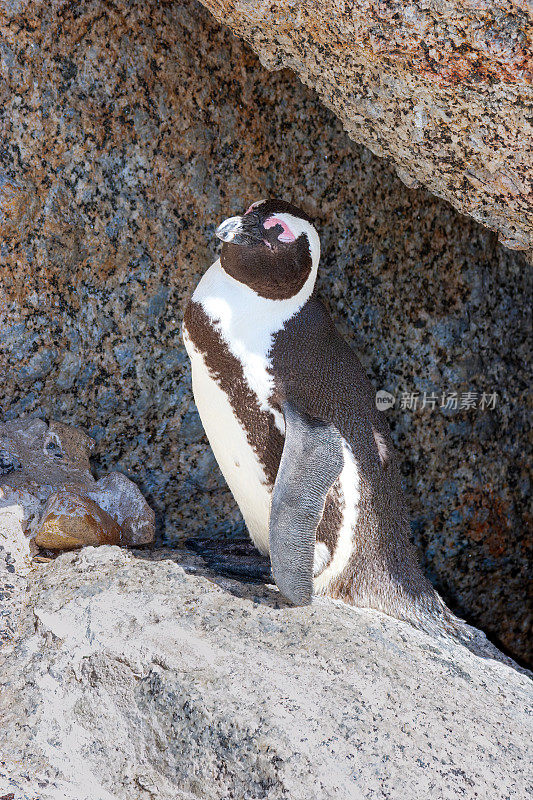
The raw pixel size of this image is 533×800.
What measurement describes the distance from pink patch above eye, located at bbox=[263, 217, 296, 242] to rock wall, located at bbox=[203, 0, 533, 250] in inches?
12.3

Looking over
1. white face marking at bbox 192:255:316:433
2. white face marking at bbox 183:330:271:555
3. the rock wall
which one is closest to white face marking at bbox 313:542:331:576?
white face marking at bbox 183:330:271:555

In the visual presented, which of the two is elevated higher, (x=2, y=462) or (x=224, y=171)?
(x=224, y=171)

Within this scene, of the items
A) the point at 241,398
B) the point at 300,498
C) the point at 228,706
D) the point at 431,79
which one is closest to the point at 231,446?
the point at 241,398

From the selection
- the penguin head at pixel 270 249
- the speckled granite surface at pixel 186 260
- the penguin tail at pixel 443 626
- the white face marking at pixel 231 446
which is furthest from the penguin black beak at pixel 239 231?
the penguin tail at pixel 443 626

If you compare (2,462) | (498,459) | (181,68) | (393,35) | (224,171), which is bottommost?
(2,462)

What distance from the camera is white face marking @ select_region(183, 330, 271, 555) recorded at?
2035 mm

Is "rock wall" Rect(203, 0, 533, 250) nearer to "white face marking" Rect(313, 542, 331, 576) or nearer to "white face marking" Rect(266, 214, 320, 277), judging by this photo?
"white face marking" Rect(266, 214, 320, 277)

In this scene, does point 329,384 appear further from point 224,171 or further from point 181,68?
point 181,68

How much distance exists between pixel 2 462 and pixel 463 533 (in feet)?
5.34

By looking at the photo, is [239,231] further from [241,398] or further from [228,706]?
[228,706]

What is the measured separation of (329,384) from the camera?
2.05m

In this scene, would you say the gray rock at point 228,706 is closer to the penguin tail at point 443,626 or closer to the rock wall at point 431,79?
the penguin tail at point 443,626

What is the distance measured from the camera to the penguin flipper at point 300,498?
178 cm

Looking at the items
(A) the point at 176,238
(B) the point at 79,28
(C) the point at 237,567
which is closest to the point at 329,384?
(C) the point at 237,567
